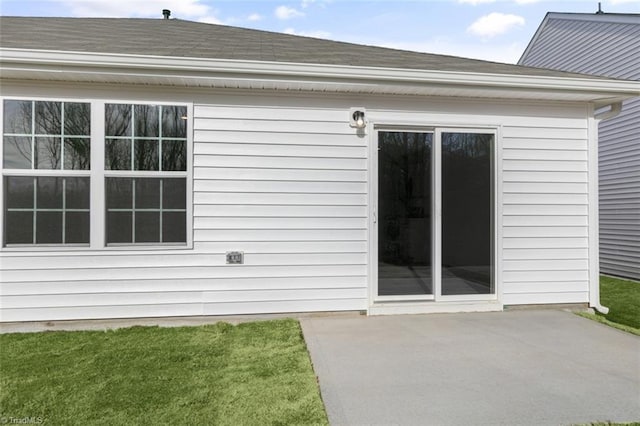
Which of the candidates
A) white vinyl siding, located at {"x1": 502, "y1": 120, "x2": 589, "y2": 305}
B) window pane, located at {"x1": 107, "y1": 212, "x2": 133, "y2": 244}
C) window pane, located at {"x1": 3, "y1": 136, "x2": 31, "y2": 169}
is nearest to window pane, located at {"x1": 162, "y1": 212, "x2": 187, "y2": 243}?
window pane, located at {"x1": 107, "y1": 212, "x2": 133, "y2": 244}

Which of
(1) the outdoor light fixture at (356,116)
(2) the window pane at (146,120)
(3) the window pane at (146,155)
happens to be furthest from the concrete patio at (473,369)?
(2) the window pane at (146,120)

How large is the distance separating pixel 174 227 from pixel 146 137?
0.91m

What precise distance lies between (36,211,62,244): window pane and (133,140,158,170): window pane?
0.87 meters

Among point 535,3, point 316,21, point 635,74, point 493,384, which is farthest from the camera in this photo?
point 535,3

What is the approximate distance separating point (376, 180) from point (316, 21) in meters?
5.46

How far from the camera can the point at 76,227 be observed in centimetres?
360

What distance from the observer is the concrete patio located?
211 centimetres

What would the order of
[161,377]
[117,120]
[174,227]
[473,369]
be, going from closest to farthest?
[161,377] < [473,369] < [117,120] < [174,227]

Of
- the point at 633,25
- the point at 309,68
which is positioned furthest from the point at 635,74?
the point at 309,68

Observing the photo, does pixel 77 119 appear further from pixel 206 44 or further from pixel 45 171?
pixel 206 44

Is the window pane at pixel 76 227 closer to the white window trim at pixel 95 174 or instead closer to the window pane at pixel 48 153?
the white window trim at pixel 95 174

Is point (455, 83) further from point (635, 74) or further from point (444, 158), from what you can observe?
point (635, 74)

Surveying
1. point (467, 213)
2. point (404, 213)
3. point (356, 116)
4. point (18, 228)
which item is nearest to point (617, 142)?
point (467, 213)

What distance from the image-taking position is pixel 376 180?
13.0ft
